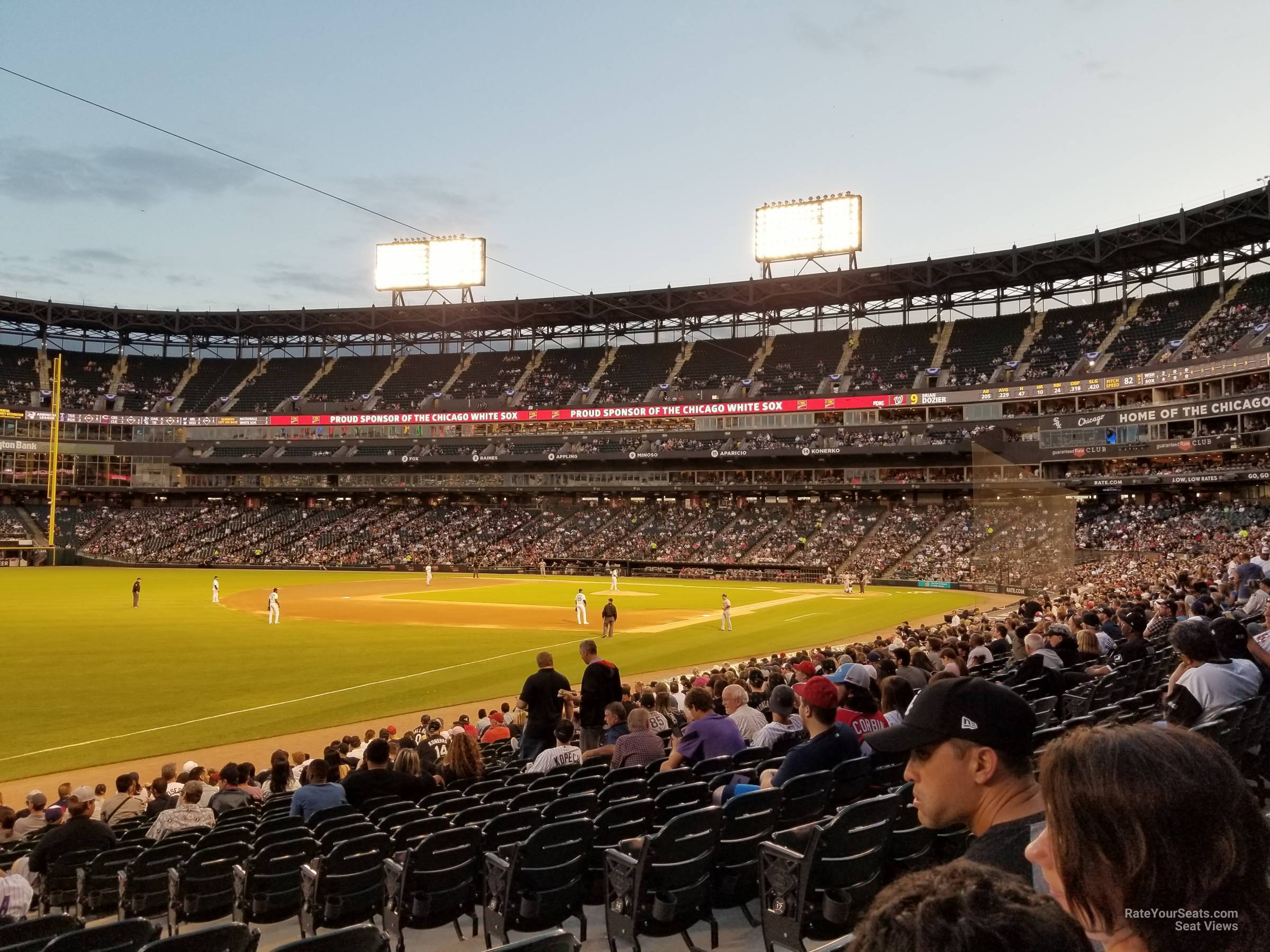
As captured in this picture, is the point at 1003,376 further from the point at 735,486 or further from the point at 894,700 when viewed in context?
the point at 894,700

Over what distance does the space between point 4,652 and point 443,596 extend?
25018 millimetres

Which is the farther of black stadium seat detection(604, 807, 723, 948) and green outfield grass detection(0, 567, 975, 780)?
green outfield grass detection(0, 567, 975, 780)

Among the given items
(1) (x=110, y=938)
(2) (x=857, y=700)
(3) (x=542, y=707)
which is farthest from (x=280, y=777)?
(1) (x=110, y=938)

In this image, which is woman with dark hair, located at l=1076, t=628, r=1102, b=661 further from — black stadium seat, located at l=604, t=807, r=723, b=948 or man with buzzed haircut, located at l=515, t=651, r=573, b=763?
black stadium seat, located at l=604, t=807, r=723, b=948

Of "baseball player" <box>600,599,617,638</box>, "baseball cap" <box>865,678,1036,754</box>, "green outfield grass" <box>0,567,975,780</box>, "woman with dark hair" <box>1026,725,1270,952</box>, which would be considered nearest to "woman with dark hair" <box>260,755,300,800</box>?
"green outfield grass" <box>0,567,975,780</box>

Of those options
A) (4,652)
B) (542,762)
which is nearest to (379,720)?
(542,762)

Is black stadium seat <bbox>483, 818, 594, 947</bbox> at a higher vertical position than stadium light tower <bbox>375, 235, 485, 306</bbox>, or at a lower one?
lower

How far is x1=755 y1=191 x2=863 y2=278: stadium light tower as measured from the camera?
80.0 metres

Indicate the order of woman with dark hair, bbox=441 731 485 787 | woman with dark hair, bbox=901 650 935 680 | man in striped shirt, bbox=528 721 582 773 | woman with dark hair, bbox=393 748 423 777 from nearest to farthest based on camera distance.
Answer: woman with dark hair, bbox=393 748 423 777, man in striped shirt, bbox=528 721 582 773, woman with dark hair, bbox=441 731 485 787, woman with dark hair, bbox=901 650 935 680

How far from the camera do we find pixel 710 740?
9422 millimetres

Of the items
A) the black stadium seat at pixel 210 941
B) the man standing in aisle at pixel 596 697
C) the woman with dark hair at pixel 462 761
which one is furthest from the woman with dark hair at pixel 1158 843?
the man standing in aisle at pixel 596 697

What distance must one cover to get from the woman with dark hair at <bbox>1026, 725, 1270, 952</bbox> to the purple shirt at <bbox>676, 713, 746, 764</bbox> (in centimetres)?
765

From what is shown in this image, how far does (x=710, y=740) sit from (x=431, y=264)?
89753 millimetres

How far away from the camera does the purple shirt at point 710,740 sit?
9383mm
